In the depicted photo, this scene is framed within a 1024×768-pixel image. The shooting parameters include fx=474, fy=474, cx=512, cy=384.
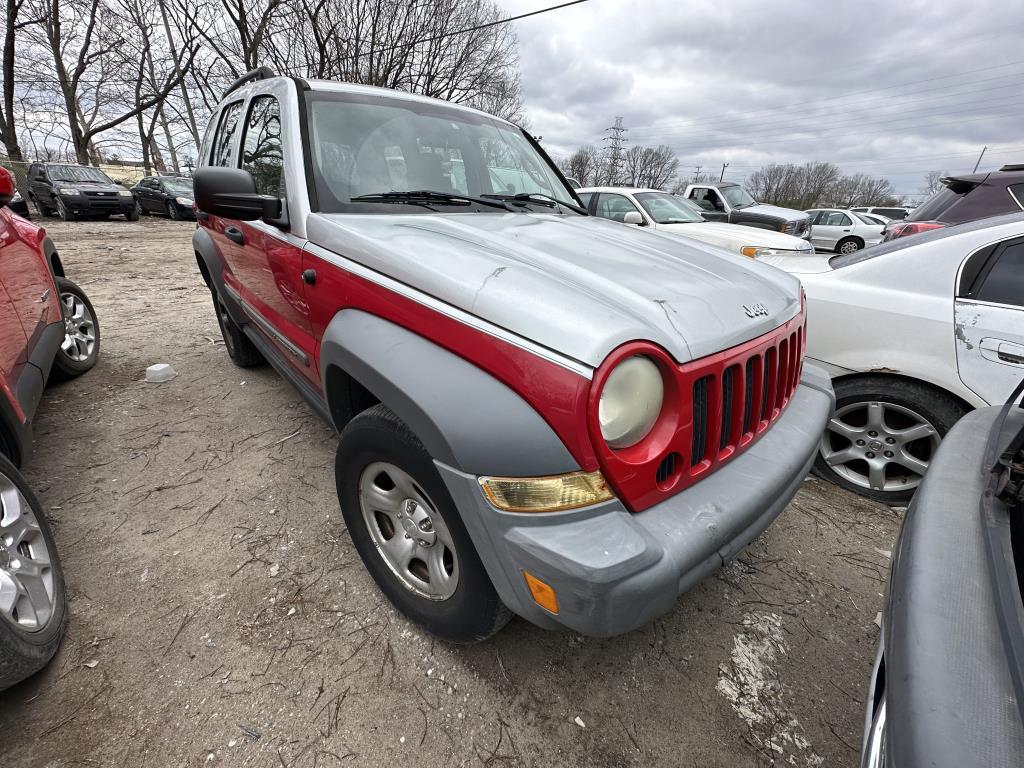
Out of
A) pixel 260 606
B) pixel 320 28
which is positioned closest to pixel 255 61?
pixel 320 28

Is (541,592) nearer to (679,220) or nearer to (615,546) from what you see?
(615,546)

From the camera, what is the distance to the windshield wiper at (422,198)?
2074 mm

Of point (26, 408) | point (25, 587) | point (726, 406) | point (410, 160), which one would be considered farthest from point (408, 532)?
point (26, 408)

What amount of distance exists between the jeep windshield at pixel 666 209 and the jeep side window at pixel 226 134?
6025 mm

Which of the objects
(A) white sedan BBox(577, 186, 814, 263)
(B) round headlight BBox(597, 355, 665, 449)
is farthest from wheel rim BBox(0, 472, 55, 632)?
(A) white sedan BBox(577, 186, 814, 263)

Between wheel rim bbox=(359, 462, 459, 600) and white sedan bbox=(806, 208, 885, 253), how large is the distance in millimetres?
18944

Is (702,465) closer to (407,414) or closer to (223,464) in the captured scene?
(407,414)

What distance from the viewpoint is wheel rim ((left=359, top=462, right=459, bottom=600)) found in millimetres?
1567

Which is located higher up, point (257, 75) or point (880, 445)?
point (257, 75)

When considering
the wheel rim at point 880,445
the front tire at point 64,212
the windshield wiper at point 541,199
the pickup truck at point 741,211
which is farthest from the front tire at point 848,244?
the front tire at point 64,212

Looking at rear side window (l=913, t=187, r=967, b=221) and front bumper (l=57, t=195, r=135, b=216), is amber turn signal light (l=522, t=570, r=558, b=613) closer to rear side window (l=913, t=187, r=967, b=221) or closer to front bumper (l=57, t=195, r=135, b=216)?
rear side window (l=913, t=187, r=967, b=221)

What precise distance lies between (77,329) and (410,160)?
3.50 m

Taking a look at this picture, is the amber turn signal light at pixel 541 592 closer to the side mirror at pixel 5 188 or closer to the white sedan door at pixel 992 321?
the white sedan door at pixel 992 321

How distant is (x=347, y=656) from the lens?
5.55 feet
